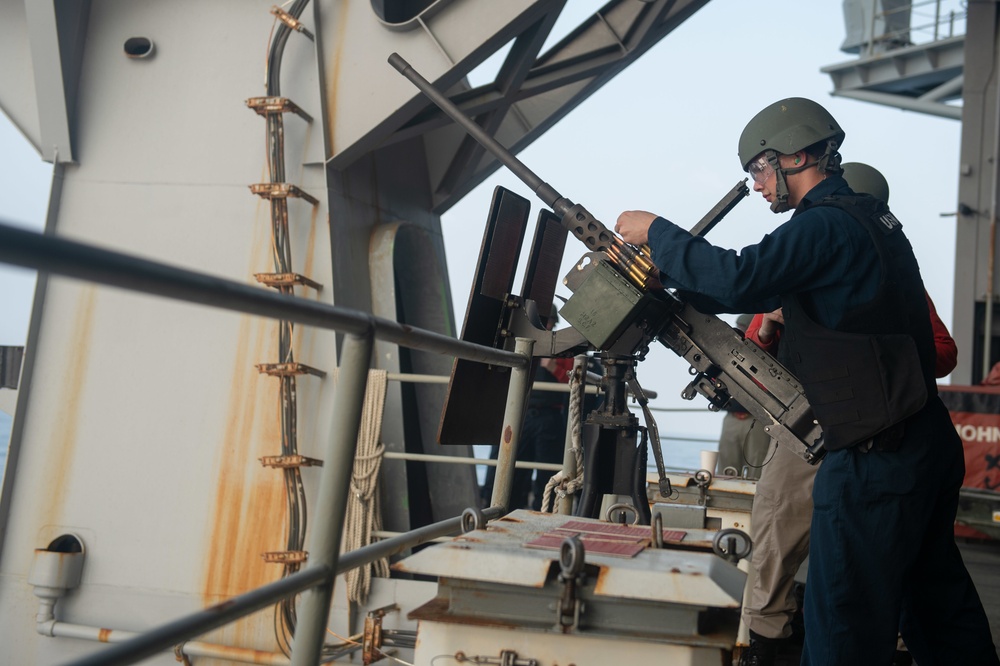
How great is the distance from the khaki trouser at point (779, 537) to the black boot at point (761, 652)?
0.07ft

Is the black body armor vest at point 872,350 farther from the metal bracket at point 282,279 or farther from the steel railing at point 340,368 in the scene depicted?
the metal bracket at point 282,279

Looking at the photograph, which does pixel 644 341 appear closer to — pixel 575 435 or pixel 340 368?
pixel 575 435

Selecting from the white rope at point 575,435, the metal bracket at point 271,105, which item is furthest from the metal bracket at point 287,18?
the white rope at point 575,435

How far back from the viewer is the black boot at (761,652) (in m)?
3.54

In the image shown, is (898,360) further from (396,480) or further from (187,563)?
(187,563)

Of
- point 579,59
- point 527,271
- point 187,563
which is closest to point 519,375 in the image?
point 527,271

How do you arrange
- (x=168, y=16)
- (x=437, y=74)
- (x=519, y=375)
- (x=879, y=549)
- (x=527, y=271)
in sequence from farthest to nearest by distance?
(x=168, y=16), (x=437, y=74), (x=527, y=271), (x=519, y=375), (x=879, y=549)

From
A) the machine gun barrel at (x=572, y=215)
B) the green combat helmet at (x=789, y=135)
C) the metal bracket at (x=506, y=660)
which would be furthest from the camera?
the machine gun barrel at (x=572, y=215)

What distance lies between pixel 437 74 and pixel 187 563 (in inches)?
98.9

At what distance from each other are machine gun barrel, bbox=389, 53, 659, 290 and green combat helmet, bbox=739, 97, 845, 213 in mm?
463

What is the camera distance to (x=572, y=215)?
3.37 meters

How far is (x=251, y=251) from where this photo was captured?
4.62 meters

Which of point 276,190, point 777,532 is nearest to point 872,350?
point 777,532

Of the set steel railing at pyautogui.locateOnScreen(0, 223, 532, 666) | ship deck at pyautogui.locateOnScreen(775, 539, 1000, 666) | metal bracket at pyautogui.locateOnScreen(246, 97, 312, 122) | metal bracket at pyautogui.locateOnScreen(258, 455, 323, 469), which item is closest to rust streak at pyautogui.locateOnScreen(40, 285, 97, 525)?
metal bracket at pyautogui.locateOnScreen(258, 455, 323, 469)
